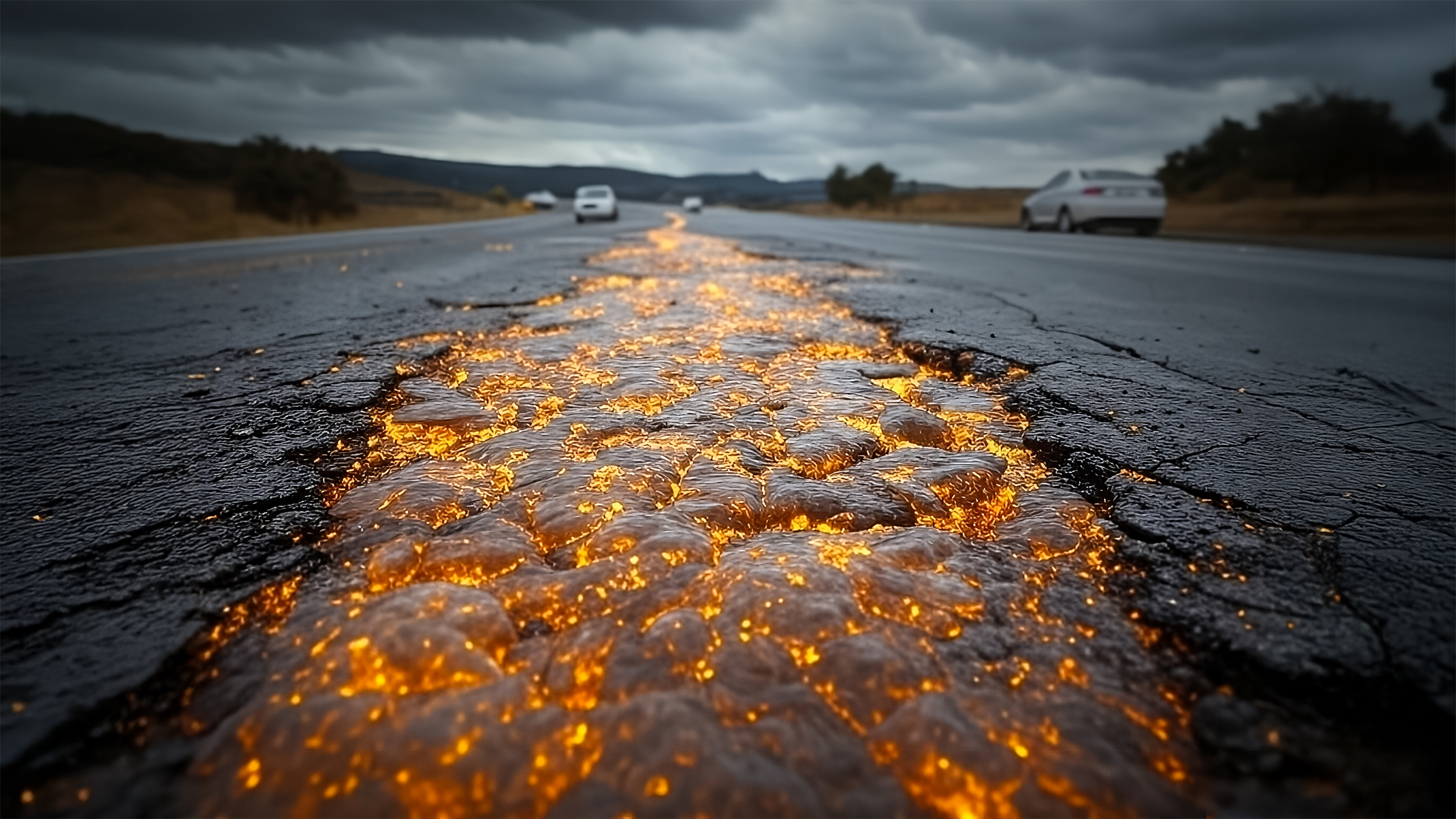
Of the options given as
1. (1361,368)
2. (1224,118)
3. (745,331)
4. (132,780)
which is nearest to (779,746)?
(132,780)

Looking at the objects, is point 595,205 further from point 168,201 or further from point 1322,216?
point 1322,216

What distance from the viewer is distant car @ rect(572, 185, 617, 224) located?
23.4 m

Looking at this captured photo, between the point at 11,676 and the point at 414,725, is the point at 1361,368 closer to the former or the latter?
the point at 414,725

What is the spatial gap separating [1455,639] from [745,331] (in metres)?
2.98

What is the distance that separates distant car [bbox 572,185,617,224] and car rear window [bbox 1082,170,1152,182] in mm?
13478

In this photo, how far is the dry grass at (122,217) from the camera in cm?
1569

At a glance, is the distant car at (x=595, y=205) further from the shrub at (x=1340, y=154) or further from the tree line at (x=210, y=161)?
the shrub at (x=1340, y=154)

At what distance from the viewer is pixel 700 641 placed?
4.02 feet

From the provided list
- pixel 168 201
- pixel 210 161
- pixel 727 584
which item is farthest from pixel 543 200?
pixel 727 584

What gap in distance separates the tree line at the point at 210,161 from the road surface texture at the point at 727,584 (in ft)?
94.8

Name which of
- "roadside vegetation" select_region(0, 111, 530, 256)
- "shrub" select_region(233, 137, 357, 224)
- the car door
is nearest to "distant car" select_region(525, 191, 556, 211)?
"roadside vegetation" select_region(0, 111, 530, 256)

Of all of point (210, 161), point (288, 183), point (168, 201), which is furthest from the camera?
point (210, 161)

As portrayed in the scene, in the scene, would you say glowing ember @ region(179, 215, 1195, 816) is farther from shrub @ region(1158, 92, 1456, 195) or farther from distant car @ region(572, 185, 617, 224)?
shrub @ region(1158, 92, 1456, 195)

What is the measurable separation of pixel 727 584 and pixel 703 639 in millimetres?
177
